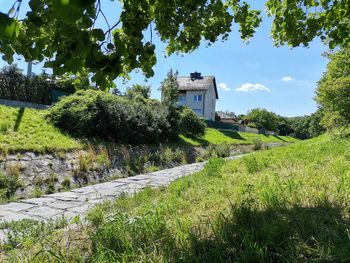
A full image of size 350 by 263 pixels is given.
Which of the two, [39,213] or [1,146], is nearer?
[39,213]

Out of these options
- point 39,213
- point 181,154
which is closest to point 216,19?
point 39,213

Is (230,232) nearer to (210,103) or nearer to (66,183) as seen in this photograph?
(66,183)

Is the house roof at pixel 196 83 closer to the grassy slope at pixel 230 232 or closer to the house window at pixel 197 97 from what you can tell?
the house window at pixel 197 97

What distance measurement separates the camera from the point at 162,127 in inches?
762

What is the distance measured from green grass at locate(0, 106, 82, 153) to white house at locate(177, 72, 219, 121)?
40.7 m

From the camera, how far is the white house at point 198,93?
5609 cm

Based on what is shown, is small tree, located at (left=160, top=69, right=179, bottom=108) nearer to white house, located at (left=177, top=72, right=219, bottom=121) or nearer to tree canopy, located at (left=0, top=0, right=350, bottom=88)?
white house, located at (left=177, top=72, right=219, bottom=121)

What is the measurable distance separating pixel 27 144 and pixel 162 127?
9147 millimetres

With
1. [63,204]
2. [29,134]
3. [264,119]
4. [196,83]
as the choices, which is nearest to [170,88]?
[196,83]

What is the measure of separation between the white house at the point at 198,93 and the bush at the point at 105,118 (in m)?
37.1

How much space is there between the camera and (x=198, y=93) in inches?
2221

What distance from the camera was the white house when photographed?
2208 inches

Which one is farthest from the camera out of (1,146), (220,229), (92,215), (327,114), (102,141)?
(327,114)

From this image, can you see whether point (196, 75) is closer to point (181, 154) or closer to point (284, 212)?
point (181, 154)
